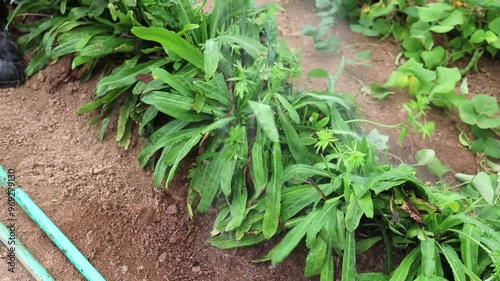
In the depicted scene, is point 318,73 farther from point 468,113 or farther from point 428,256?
point 428,256

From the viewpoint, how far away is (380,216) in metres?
2.63

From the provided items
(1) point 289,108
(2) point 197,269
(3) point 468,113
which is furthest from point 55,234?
(3) point 468,113

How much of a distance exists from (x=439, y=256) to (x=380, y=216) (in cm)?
30

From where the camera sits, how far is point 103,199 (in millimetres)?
2914

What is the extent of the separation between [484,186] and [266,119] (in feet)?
4.12

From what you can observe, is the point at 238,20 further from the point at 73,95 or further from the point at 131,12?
the point at 73,95

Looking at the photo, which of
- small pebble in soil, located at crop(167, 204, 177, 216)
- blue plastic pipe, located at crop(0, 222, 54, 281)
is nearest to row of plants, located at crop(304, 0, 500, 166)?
small pebble in soil, located at crop(167, 204, 177, 216)

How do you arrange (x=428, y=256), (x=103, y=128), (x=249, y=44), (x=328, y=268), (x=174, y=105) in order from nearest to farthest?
(x=428, y=256), (x=328, y=268), (x=174, y=105), (x=249, y=44), (x=103, y=128)

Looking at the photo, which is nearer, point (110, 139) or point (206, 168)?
point (206, 168)

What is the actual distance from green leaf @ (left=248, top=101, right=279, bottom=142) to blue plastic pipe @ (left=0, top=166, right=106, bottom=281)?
970mm

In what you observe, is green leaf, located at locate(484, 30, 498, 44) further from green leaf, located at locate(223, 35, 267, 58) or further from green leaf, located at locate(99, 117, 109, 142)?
green leaf, located at locate(99, 117, 109, 142)

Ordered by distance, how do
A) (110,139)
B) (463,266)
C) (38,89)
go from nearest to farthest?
(463,266)
(110,139)
(38,89)

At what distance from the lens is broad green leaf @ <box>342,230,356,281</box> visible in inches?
96.7

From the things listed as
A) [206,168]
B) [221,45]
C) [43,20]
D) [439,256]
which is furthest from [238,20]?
[439,256]
